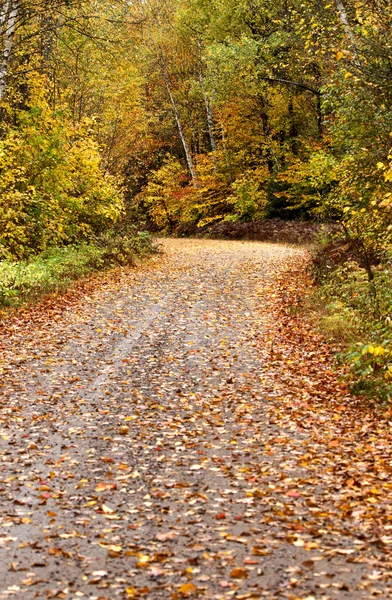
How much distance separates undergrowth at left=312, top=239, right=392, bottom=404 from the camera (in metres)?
8.84

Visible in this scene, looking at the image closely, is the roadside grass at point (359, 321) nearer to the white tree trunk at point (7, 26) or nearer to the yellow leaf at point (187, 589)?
the yellow leaf at point (187, 589)

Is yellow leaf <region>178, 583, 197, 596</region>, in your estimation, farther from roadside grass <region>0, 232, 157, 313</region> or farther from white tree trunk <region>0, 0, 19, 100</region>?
white tree trunk <region>0, 0, 19, 100</region>

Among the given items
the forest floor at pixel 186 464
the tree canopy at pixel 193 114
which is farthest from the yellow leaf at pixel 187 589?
the tree canopy at pixel 193 114

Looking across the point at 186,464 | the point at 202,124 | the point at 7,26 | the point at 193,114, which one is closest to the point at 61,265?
the point at 7,26

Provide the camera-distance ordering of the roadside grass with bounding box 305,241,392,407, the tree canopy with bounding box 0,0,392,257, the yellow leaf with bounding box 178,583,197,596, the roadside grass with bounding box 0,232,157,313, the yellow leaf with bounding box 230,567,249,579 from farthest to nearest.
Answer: the roadside grass with bounding box 0,232,157,313 < the tree canopy with bounding box 0,0,392,257 < the roadside grass with bounding box 305,241,392,407 < the yellow leaf with bounding box 230,567,249,579 < the yellow leaf with bounding box 178,583,197,596

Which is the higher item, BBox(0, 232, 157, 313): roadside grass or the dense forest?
the dense forest

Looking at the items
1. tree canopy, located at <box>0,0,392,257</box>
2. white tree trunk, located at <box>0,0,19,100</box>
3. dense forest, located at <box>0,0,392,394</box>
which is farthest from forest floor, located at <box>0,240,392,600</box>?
white tree trunk, located at <box>0,0,19,100</box>

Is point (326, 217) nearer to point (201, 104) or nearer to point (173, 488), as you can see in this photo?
point (201, 104)

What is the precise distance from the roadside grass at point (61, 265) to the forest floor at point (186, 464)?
36.5 inches

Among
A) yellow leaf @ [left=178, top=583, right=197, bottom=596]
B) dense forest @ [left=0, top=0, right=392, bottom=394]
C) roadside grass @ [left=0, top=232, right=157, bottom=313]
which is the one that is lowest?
yellow leaf @ [left=178, top=583, right=197, bottom=596]

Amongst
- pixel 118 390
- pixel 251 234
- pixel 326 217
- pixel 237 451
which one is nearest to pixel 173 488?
pixel 237 451

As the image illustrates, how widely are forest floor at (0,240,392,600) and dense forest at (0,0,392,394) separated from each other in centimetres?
130

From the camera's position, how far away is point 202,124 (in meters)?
41.8

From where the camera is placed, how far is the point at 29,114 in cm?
1811
